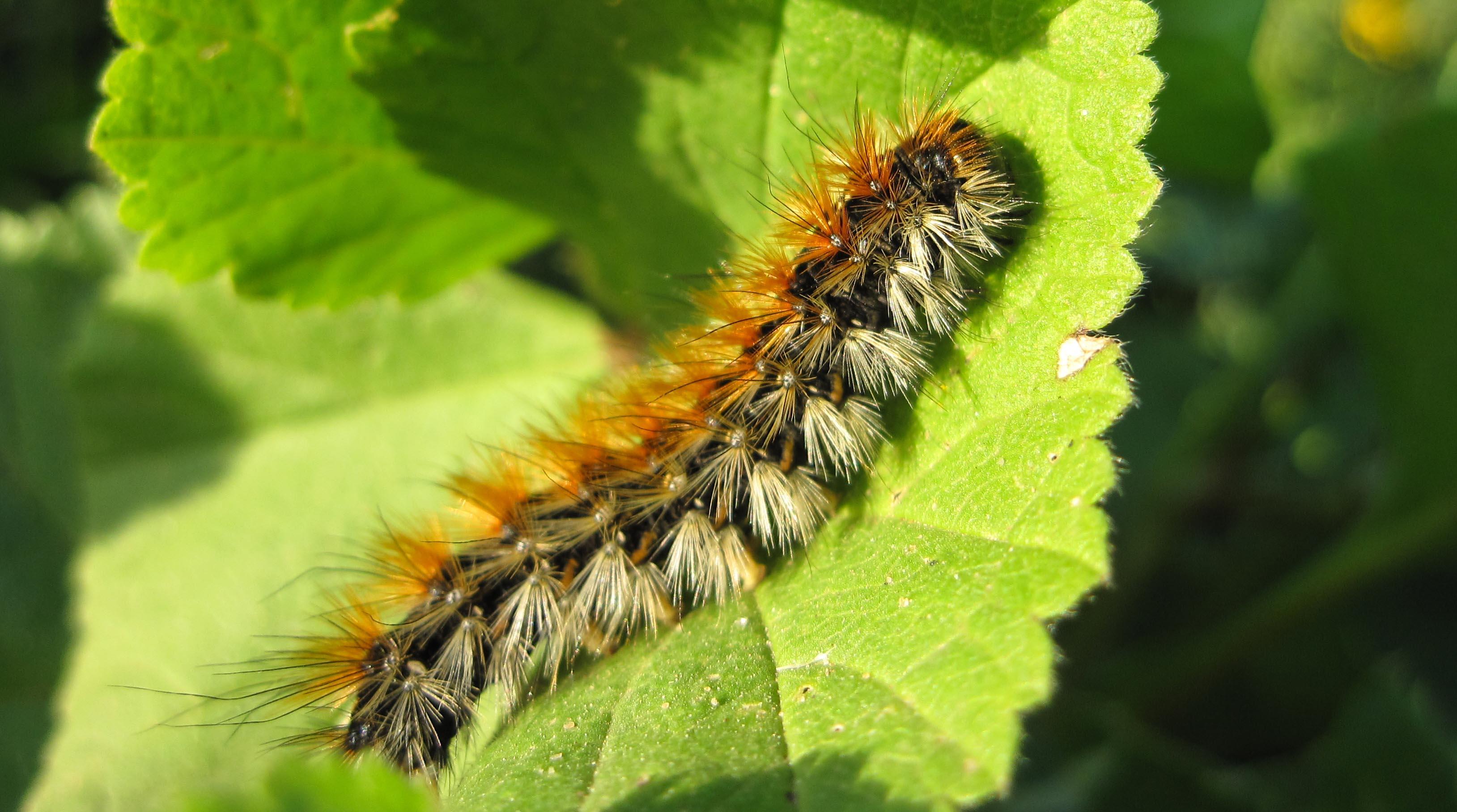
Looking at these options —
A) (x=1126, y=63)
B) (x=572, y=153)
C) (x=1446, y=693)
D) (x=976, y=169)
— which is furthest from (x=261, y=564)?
(x=1446, y=693)

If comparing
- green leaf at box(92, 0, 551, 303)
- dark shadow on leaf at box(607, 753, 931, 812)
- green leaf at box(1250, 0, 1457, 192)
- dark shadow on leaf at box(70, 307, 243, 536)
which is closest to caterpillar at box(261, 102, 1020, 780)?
dark shadow on leaf at box(607, 753, 931, 812)

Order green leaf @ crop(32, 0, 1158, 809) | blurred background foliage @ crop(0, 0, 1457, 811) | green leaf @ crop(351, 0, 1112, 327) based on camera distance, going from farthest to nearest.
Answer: blurred background foliage @ crop(0, 0, 1457, 811)
green leaf @ crop(351, 0, 1112, 327)
green leaf @ crop(32, 0, 1158, 809)

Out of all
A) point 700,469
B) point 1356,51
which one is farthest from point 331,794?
point 1356,51

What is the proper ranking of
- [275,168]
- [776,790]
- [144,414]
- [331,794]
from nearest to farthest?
[331,794] → [776,790] → [275,168] → [144,414]

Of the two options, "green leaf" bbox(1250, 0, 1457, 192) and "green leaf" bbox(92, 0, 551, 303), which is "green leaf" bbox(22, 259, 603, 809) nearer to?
"green leaf" bbox(92, 0, 551, 303)

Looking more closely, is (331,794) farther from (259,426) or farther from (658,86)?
(259,426)

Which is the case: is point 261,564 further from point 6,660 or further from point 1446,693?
point 1446,693
